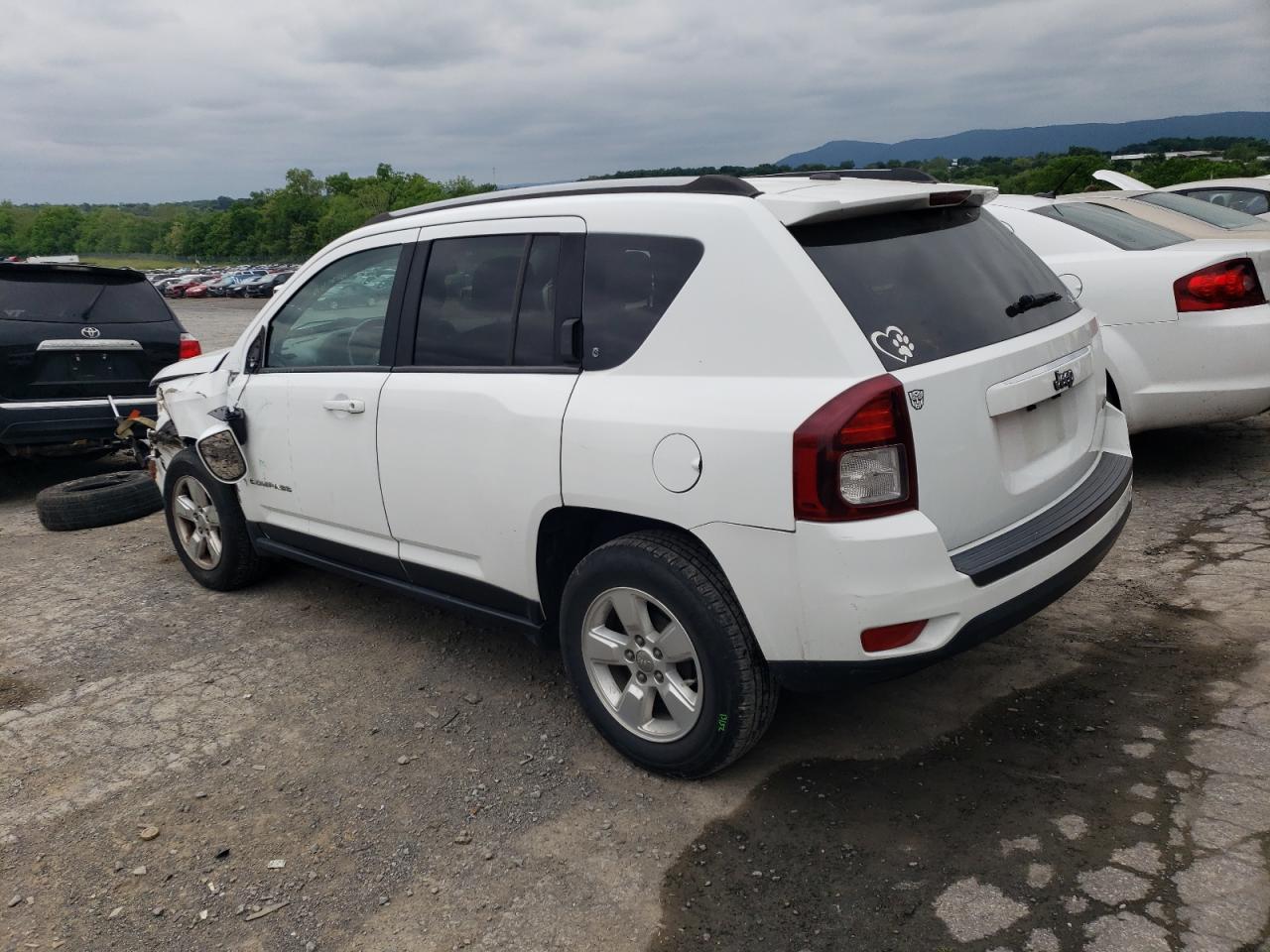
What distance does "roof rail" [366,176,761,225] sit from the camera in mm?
3102

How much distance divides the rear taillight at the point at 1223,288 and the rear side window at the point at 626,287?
12.2 ft

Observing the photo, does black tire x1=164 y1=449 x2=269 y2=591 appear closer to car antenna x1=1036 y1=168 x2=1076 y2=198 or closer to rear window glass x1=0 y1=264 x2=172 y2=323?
rear window glass x1=0 y1=264 x2=172 y2=323

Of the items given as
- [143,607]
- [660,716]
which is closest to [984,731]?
[660,716]

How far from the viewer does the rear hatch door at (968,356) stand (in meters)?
2.79

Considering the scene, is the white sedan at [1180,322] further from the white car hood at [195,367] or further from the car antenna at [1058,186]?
the white car hood at [195,367]

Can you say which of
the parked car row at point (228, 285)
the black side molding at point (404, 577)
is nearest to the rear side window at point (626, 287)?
the black side molding at point (404, 577)

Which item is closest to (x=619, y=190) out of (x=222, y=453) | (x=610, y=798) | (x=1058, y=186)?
(x=610, y=798)

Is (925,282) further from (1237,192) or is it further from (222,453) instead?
(1237,192)

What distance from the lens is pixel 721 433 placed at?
281cm

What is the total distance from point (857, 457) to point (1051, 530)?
81cm

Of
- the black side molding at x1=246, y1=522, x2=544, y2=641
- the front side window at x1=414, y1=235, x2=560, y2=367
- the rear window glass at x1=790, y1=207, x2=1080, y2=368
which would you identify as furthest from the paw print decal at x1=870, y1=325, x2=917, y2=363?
the black side molding at x1=246, y1=522, x2=544, y2=641

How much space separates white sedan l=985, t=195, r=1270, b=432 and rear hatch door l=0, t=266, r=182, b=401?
6066mm

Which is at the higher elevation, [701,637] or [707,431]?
[707,431]

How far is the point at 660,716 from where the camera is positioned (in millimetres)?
Result: 3289
